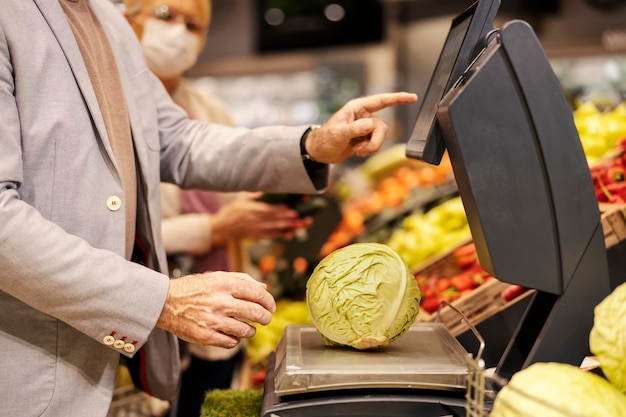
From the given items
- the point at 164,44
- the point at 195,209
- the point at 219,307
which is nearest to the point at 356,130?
the point at 219,307

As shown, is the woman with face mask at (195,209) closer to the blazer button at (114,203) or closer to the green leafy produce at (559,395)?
the blazer button at (114,203)

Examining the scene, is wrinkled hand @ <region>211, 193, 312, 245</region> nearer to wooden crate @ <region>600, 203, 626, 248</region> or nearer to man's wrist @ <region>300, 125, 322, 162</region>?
man's wrist @ <region>300, 125, 322, 162</region>

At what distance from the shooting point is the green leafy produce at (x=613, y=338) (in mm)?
961

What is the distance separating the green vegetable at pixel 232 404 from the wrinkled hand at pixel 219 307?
188mm

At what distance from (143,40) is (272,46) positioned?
4.64 metres

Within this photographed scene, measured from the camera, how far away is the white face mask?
257 cm

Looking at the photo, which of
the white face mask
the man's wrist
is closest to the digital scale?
the man's wrist

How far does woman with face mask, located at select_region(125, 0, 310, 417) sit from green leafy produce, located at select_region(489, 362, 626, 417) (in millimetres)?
1919

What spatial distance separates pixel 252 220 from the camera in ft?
9.20

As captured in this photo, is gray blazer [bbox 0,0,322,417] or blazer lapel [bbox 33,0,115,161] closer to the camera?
gray blazer [bbox 0,0,322,417]

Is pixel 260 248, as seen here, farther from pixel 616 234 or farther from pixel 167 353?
pixel 616 234

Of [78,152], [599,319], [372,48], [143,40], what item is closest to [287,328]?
[78,152]

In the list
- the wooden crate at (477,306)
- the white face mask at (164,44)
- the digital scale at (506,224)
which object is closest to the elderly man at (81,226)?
the digital scale at (506,224)

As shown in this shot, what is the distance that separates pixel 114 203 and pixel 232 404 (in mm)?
506
